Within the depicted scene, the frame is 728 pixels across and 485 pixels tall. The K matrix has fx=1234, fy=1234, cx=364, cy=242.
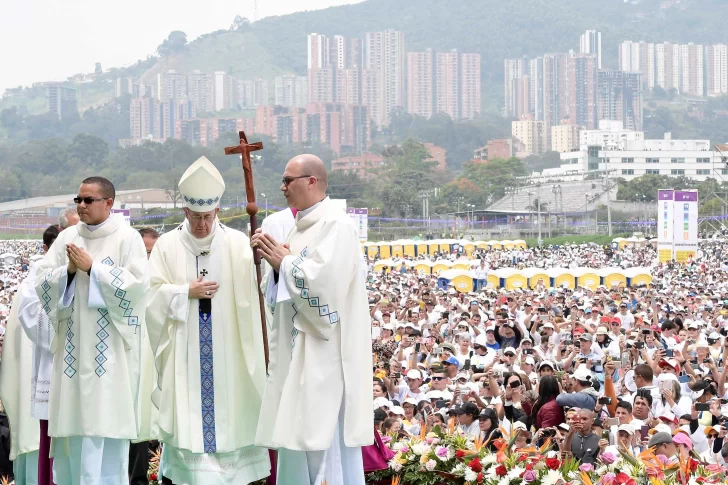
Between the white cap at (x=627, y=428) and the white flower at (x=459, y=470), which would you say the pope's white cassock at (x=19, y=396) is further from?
the white cap at (x=627, y=428)

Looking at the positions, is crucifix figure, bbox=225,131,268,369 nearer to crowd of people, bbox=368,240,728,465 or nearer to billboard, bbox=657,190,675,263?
crowd of people, bbox=368,240,728,465

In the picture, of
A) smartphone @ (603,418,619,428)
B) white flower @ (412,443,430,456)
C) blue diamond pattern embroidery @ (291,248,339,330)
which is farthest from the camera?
smartphone @ (603,418,619,428)

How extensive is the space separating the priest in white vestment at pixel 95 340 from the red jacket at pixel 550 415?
3413 millimetres

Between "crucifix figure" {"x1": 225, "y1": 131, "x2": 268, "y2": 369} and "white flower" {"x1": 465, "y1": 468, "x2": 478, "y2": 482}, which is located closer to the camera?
"crucifix figure" {"x1": 225, "y1": 131, "x2": 268, "y2": 369}

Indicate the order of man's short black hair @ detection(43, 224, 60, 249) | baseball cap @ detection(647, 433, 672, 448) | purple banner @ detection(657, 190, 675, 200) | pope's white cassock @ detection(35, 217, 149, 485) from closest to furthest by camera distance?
pope's white cassock @ detection(35, 217, 149, 485), man's short black hair @ detection(43, 224, 60, 249), baseball cap @ detection(647, 433, 672, 448), purple banner @ detection(657, 190, 675, 200)

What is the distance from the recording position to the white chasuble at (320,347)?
5.28 meters

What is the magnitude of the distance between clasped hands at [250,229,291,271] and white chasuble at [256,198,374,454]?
1.9 inches

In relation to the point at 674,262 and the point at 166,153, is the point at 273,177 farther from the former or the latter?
the point at 674,262

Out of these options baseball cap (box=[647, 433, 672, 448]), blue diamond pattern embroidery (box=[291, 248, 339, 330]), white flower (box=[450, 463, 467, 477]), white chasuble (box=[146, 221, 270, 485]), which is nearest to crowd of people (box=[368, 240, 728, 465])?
baseball cap (box=[647, 433, 672, 448])

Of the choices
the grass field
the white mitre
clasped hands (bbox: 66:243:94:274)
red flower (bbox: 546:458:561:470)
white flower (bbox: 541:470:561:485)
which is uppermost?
the white mitre

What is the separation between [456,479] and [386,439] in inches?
23.8

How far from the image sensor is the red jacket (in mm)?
8383

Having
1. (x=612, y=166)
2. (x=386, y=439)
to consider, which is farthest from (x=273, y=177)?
(x=386, y=439)

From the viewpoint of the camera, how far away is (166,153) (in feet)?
393
